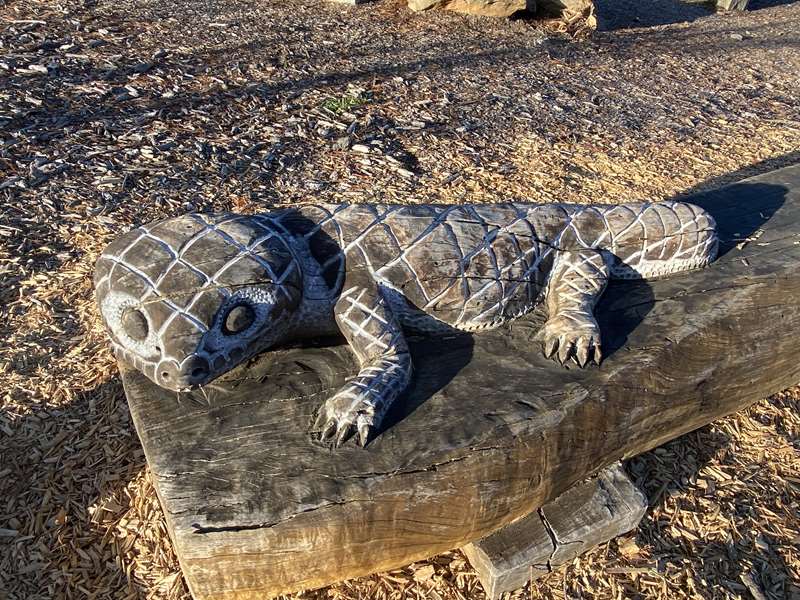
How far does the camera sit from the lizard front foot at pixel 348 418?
243cm

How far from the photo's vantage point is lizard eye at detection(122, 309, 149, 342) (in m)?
2.29

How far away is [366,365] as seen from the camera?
2658 mm

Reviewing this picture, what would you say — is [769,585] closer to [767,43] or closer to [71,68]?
[71,68]

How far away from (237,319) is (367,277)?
2.09 ft

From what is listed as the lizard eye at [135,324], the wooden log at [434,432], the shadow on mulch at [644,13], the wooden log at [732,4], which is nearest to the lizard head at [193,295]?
the lizard eye at [135,324]

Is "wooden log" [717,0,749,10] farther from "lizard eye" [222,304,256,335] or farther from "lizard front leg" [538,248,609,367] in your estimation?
"lizard eye" [222,304,256,335]

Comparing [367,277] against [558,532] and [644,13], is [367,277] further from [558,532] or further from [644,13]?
[644,13]

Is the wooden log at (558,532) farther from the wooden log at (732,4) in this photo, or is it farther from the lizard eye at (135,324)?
the wooden log at (732,4)

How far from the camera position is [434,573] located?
9.09 feet

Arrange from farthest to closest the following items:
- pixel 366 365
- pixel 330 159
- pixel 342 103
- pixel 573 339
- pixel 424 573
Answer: pixel 342 103 < pixel 330 159 < pixel 573 339 < pixel 424 573 < pixel 366 365

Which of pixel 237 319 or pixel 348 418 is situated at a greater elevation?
pixel 237 319

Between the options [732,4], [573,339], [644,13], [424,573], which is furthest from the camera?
[732,4]

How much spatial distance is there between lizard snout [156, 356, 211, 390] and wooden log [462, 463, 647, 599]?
4.39ft

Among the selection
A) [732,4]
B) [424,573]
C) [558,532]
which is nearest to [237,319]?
[424,573]
